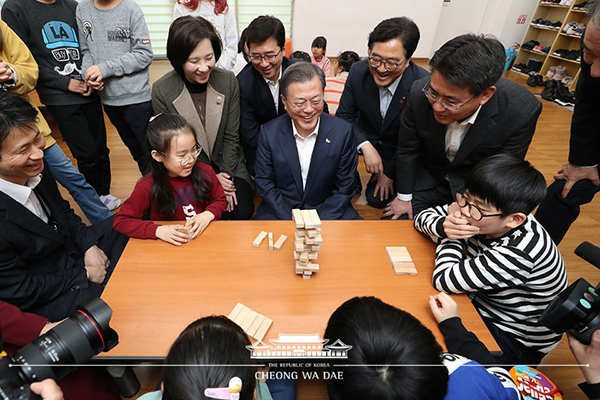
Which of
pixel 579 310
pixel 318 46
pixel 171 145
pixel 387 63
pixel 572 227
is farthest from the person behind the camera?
pixel 318 46

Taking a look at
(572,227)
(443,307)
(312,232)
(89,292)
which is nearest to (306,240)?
(312,232)

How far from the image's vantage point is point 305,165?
2039 mm

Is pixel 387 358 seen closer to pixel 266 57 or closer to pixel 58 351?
pixel 58 351

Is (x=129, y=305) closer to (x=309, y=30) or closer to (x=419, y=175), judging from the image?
(x=419, y=175)

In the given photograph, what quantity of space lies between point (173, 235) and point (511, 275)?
1355 millimetres

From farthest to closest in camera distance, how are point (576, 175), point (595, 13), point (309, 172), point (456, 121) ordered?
1. point (309, 172)
2. point (576, 175)
3. point (456, 121)
4. point (595, 13)

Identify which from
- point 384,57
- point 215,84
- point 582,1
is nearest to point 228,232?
point 215,84

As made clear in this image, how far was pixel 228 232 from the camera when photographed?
147cm

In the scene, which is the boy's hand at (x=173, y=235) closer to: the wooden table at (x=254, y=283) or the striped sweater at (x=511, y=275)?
the wooden table at (x=254, y=283)

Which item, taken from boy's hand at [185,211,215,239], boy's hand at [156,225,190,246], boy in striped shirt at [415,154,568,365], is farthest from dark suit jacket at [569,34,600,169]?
boy's hand at [156,225,190,246]

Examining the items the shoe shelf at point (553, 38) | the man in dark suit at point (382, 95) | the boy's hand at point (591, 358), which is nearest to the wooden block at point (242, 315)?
the boy's hand at point (591, 358)

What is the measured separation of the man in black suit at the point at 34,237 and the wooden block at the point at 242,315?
2.72ft

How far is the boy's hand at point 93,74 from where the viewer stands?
85.7 inches

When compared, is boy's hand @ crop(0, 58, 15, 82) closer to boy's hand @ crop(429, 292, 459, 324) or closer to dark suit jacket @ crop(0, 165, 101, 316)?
dark suit jacket @ crop(0, 165, 101, 316)
